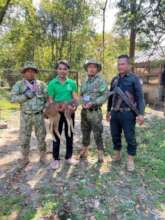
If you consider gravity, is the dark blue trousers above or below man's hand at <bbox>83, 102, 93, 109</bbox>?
below

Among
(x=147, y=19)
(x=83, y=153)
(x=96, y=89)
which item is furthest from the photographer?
(x=147, y=19)

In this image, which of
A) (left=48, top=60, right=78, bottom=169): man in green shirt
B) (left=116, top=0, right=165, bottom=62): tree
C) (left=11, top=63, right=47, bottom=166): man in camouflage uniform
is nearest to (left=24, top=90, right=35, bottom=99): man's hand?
(left=11, top=63, right=47, bottom=166): man in camouflage uniform

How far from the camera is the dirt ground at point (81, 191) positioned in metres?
3.83

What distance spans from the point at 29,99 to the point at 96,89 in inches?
38.3

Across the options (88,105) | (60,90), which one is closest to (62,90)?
(60,90)

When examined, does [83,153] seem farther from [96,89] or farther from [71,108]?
[96,89]

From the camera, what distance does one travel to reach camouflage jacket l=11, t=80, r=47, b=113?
4.65 m

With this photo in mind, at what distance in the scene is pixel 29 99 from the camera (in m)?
4.68

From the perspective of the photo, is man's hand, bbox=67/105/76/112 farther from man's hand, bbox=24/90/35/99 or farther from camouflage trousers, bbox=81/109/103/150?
man's hand, bbox=24/90/35/99

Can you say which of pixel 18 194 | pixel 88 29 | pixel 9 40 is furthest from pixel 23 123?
pixel 9 40

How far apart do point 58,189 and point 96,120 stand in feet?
3.88

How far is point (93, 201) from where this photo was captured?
4070 mm

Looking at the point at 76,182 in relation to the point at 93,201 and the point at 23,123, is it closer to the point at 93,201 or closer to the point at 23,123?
the point at 93,201

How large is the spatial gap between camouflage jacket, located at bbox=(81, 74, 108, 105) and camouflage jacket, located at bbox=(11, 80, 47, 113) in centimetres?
64
